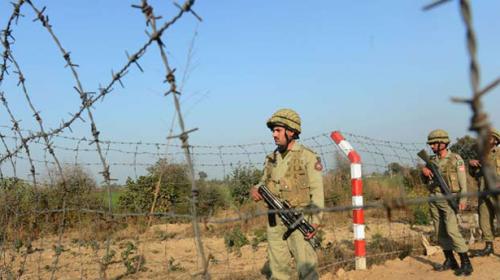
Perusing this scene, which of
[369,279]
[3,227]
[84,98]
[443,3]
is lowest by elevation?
[369,279]

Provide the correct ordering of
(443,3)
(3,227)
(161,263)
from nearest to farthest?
(443,3) → (3,227) → (161,263)

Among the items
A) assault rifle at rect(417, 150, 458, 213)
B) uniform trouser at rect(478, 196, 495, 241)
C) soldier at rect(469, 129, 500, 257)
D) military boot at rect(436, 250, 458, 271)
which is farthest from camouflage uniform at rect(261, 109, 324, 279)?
uniform trouser at rect(478, 196, 495, 241)

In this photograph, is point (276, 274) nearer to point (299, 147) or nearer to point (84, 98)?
point (299, 147)

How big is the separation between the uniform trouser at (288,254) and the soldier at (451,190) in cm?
211

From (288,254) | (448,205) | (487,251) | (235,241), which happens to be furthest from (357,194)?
(235,241)

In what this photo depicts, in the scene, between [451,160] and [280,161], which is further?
[451,160]

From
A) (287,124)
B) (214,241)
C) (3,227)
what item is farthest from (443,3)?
(214,241)

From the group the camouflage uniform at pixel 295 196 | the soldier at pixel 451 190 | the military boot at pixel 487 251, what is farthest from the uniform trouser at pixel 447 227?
the camouflage uniform at pixel 295 196

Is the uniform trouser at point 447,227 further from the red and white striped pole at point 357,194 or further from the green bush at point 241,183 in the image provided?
the green bush at point 241,183

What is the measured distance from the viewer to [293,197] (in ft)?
11.7

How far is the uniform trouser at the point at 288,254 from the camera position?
11.4ft

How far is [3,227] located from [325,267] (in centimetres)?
336

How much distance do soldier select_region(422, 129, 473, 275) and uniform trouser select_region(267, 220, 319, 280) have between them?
2.11m

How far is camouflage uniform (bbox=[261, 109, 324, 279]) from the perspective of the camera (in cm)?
349
